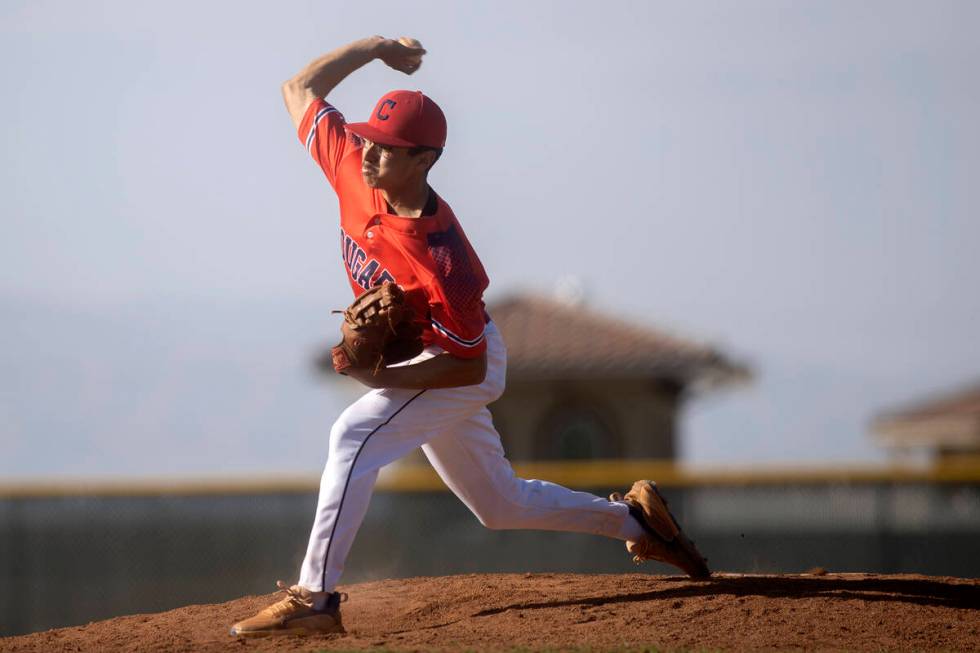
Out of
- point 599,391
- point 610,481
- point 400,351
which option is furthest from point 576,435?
point 400,351

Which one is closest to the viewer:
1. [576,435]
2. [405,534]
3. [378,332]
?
[378,332]

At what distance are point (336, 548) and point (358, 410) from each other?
1.71 feet

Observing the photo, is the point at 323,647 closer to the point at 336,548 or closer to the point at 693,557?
the point at 336,548

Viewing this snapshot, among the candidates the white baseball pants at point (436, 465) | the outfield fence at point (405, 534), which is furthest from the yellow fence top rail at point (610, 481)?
the white baseball pants at point (436, 465)

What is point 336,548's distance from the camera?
17.1 feet

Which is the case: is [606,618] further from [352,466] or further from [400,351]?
[400,351]

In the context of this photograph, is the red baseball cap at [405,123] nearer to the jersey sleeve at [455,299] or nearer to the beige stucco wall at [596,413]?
the jersey sleeve at [455,299]

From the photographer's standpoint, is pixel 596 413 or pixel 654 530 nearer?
pixel 654 530

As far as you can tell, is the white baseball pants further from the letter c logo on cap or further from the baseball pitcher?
the letter c logo on cap

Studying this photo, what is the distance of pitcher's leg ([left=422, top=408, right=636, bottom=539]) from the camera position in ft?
18.6

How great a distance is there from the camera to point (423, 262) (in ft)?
17.4

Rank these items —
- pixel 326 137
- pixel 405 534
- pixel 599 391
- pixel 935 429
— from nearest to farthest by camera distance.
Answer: pixel 326 137
pixel 405 534
pixel 599 391
pixel 935 429

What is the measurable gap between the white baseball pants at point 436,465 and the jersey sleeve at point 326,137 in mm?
908

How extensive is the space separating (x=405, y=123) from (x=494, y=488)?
149 cm
